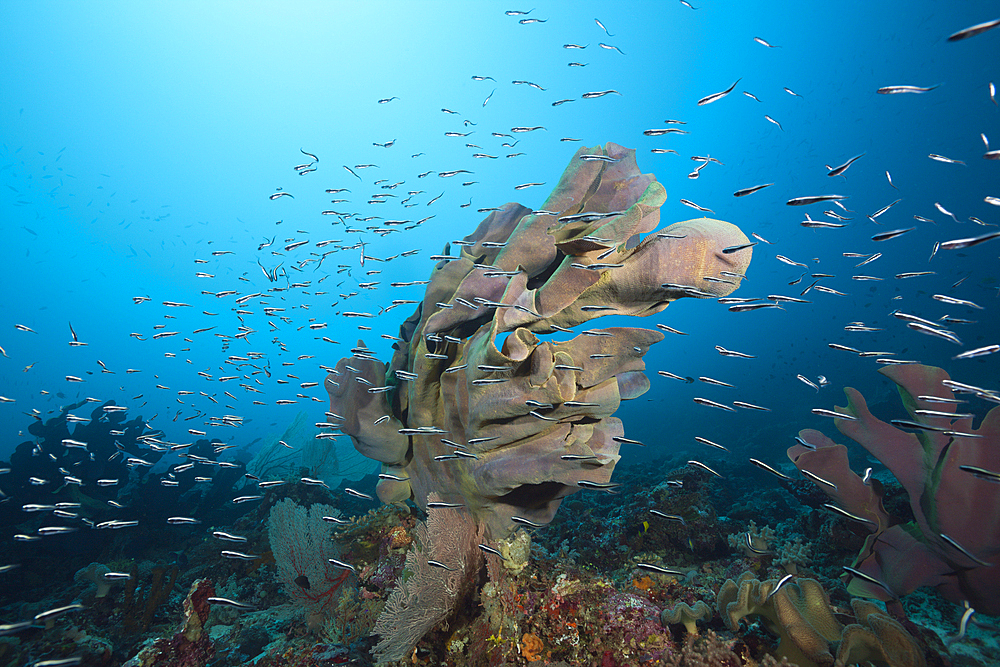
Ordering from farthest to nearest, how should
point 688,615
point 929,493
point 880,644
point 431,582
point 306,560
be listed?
point 306,560 < point 929,493 < point 688,615 < point 431,582 < point 880,644

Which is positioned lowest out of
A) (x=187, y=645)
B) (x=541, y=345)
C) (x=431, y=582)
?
(x=187, y=645)

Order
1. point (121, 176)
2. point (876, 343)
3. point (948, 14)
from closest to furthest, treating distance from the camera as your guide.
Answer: point (948, 14) → point (876, 343) → point (121, 176)

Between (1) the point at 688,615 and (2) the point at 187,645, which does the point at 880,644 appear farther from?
(2) the point at 187,645

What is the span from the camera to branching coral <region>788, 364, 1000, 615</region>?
264cm

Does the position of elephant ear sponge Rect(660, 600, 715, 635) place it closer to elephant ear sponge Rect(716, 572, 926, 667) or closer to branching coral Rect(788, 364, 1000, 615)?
elephant ear sponge Rect(716, 572, 926, 667)

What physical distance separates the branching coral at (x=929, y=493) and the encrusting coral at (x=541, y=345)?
7.49ft

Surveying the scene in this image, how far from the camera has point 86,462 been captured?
9578 millimetres

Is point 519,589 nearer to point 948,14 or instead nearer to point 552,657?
point 552,657

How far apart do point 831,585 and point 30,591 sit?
12291mm

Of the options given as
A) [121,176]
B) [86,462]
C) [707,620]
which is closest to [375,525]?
[707,620]

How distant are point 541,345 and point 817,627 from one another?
95.9 inches

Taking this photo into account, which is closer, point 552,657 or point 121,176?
Answer: point 552,657

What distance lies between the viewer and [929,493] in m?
2.86

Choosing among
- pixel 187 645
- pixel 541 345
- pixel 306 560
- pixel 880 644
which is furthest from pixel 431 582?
pixel 187 645
